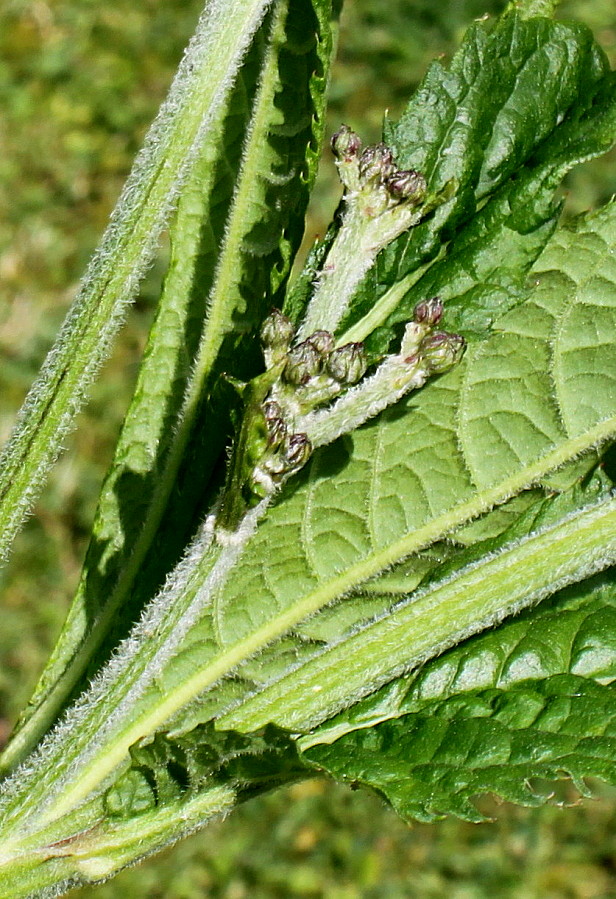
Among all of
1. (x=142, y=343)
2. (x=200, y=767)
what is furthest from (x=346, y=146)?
(x=142, y=343)

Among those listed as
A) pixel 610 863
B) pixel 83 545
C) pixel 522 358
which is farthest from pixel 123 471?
pixel 610 863

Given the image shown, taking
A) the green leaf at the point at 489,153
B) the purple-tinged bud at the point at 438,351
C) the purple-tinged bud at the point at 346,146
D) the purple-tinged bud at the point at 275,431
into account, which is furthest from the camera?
the green leaf at the point at 489,153

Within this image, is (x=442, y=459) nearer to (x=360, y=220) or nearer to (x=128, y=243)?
(x=360, y=220)

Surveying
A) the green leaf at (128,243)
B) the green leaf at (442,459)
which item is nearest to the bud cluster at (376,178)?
the green leaf at (128,243)

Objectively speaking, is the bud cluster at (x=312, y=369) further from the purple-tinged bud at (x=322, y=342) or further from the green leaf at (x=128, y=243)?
the green leaf at (x=128, y=243)

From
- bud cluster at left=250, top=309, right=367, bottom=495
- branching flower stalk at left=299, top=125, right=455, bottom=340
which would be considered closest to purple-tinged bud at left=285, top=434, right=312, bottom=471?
bud cluster at left=250, top=309, right=367, bottom=495
